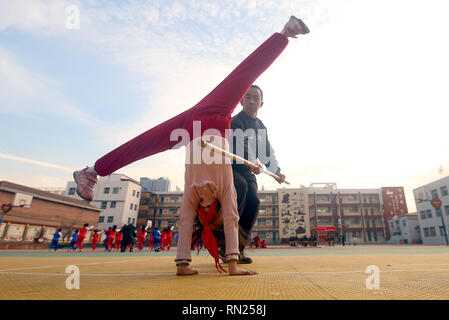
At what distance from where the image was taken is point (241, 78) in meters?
2.14

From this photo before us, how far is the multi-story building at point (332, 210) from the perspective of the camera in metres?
47.2

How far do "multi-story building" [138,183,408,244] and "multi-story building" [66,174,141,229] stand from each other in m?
4.38

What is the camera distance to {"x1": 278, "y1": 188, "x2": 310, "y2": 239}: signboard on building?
4172 cm

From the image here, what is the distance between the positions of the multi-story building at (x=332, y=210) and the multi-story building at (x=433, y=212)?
7815 millimetres

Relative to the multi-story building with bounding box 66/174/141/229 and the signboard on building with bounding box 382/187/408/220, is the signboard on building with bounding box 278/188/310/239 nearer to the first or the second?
the signboard on building with bounding box 382/187/408/220

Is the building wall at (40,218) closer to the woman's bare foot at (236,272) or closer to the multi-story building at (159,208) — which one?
the multi-story building at (159,208)

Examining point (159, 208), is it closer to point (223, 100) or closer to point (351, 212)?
point (351, 212)

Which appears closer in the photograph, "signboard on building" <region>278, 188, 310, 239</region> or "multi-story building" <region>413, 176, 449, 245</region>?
"multi-story building" <region>413, 176, 449, 245</region>

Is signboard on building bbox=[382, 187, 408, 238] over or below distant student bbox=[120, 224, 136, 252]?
over

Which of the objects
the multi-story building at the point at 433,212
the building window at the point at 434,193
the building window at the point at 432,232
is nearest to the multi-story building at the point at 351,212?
the multi-story building at the point at 433,212

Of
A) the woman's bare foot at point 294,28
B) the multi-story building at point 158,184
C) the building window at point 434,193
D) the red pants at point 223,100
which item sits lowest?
the red pants at point 223,100

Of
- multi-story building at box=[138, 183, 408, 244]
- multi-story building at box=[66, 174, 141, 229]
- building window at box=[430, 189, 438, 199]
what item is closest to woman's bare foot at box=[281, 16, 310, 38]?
multi-story building at box=[138, 183, 408, 244]
